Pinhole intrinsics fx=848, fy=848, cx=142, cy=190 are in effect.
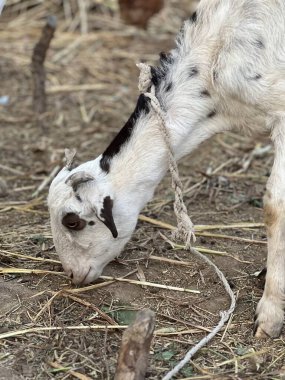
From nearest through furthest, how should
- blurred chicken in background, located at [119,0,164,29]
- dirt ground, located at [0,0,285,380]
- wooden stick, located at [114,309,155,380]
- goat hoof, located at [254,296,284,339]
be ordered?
wooden stick, located at [114,309,155,380], dirt ground, located at [0,0,285,380], goat hoof, located at [254,296,284,339], blurred chicken in background, located at [119,0,164,29]

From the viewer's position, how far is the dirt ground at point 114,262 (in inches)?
172

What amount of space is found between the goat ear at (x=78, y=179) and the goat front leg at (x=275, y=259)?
1.00m

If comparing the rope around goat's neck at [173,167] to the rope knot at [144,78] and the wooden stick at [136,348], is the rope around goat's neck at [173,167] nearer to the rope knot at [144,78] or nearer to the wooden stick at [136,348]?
the rope knot at [144,78]

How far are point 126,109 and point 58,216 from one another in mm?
4046

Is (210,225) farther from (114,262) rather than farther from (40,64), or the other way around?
(40,64)

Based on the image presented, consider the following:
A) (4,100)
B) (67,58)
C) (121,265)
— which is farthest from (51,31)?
(121,265)

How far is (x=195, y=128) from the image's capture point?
4992mm

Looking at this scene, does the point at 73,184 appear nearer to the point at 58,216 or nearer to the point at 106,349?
the point at 58,216

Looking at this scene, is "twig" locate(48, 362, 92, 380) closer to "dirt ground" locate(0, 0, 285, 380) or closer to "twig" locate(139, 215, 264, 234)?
"dirt ground" locate(0, 0, 285, 380)

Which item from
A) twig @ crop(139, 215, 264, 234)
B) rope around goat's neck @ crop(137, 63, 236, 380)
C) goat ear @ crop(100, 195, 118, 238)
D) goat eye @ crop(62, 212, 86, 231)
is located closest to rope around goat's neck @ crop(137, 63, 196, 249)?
rope around goat's neck @ crop(137, 63, 236, 380)

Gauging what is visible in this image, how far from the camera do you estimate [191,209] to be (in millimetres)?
6375

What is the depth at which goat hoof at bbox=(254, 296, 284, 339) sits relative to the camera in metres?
4.58

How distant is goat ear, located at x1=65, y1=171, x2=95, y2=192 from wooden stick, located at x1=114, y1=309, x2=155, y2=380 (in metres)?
1.09

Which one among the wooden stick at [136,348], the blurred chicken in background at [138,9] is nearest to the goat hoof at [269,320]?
the wooden stick at [136,348]
